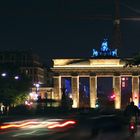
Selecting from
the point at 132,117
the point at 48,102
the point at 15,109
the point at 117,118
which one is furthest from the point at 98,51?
the point at 117,118

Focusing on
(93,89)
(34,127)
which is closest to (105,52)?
(93,89)

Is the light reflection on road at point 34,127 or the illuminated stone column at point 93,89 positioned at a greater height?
the illuminated stone column at point 93,89

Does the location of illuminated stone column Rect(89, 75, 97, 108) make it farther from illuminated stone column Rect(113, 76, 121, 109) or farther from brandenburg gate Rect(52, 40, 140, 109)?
illuminated stone column Rect(113, 76, 121, 109)

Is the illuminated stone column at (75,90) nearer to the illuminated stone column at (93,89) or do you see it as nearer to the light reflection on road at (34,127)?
the illuminated stone column at (93,89)

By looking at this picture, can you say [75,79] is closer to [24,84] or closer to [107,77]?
[107,77]

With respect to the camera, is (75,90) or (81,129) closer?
(81,129)

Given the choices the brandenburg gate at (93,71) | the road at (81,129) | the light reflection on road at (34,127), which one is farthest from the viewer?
the brandenburg gate at (93,71)

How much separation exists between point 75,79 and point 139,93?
1702 cm

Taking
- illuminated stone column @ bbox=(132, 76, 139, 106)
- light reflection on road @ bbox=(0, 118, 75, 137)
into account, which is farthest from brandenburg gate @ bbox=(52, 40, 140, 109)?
light reflection on road @ bbox=(0, 118, 75, 137)

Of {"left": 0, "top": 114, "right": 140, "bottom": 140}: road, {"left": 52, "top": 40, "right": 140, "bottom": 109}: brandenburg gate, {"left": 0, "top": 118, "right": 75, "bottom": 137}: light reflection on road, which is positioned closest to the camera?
{"left": 0, "top": 114, "right": 140, "bottom": 140}: road

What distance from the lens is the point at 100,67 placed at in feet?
546

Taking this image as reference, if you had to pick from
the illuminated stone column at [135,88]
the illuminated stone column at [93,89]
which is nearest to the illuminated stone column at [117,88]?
the illuminated stone column at [135,88]

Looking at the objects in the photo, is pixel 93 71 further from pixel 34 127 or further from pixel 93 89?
pixel 34 127

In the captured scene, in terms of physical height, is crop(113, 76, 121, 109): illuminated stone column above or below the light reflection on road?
above
